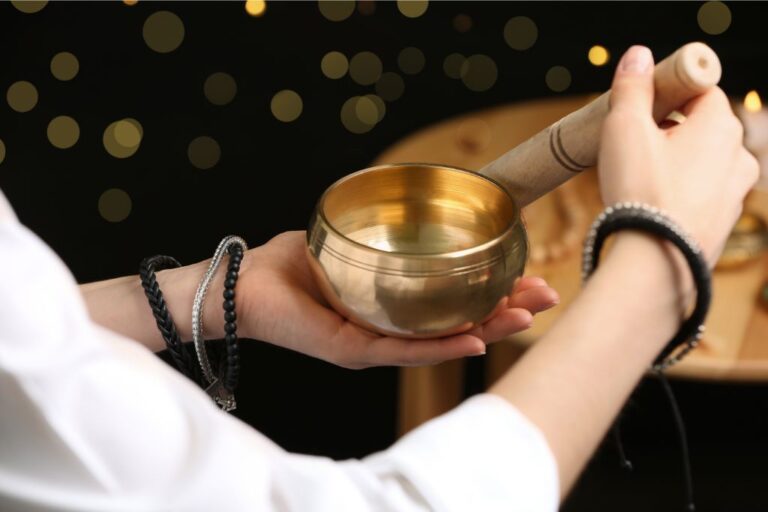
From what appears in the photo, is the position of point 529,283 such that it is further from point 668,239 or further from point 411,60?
point 411,60

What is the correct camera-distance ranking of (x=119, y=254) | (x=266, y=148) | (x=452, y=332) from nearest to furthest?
1. (x=452, y=332)
2. (x=119, y=254)
3. (x=266, y=148)

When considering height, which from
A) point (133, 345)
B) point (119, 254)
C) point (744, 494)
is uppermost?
point (133, 345)

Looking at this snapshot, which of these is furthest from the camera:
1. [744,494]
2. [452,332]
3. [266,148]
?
[266,148]

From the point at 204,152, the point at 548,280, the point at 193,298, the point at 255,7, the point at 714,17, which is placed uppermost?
the point at 255,7

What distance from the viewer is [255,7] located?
2340 mm

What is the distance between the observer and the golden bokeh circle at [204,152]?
230 centimetres

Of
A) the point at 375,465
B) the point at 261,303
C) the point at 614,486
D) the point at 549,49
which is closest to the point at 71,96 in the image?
the point at 549,49

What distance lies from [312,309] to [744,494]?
1.20 m

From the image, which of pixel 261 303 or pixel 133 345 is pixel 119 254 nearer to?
pixel 261 303

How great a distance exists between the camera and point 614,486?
175cm

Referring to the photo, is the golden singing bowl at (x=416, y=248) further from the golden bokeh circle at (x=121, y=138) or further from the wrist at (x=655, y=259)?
the golden bokeh circle at (x=121, y=138)

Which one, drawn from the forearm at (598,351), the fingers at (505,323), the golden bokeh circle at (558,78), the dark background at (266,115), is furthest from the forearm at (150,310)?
the golden bokeh circle at (558,78)

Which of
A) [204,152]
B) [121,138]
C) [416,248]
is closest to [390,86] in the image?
[204,152]

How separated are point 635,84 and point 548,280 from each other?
83 centimetres
